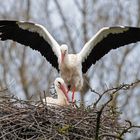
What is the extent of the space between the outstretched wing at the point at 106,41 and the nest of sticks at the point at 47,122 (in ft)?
9.86

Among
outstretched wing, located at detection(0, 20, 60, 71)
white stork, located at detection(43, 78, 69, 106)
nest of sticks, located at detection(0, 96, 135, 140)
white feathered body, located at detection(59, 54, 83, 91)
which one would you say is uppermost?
outstretched wing, located at detection(0, 20, 60, 71)

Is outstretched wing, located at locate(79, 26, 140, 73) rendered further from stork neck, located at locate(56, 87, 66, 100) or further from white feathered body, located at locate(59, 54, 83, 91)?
stork neck, located at locate(56, 87, 66, 100)

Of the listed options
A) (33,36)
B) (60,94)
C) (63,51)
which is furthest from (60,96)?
(33,36)

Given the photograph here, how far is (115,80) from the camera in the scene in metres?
19.5

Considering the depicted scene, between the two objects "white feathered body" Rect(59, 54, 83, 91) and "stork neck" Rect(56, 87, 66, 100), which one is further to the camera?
"white feathered body" Rect(59, 54, 83, 91)

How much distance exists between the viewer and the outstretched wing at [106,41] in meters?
11.0

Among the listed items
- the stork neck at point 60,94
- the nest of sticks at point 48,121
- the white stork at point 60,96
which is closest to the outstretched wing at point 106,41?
the white stork at point 60,96

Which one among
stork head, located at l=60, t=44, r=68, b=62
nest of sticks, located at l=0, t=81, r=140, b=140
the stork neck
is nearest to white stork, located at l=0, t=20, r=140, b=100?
stork head, located at l=60, t=44, r=68, b=62

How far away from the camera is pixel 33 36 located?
11094 mm

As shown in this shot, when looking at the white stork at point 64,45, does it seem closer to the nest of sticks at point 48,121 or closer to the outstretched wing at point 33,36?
the outstretched wing at point 33,36

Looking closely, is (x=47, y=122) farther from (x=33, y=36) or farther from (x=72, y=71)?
(x=33, y=36)

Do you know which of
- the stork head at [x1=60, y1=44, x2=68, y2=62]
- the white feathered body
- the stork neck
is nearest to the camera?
the stork neck

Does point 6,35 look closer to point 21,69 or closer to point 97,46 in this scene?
point 97,46

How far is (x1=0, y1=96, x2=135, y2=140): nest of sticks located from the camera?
730cm
